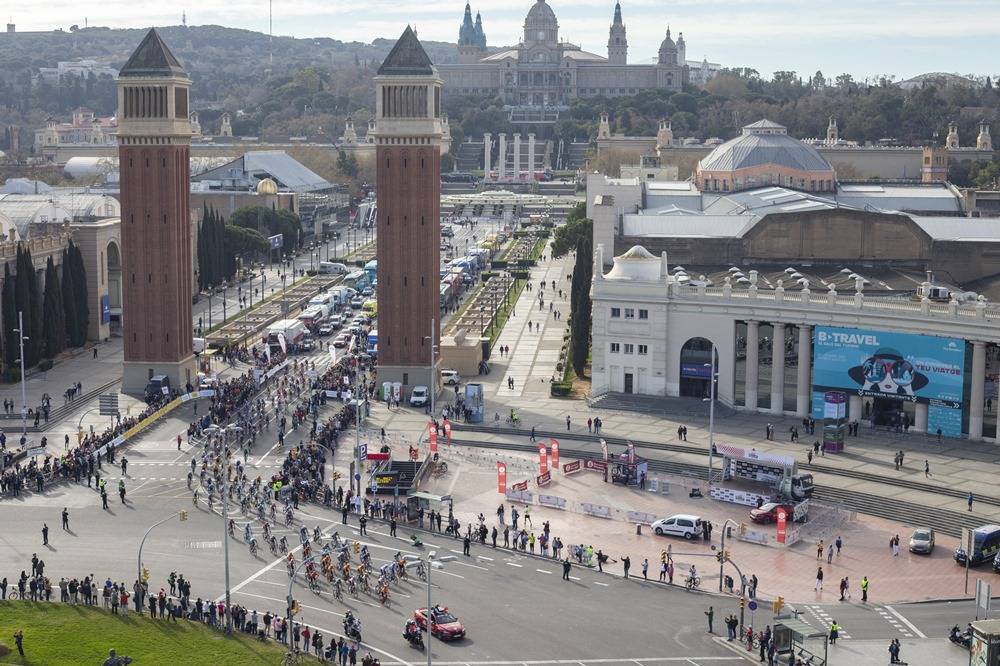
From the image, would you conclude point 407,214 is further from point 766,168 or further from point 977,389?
point 766,168

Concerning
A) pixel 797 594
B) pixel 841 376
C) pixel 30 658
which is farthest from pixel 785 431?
pixel 30 658

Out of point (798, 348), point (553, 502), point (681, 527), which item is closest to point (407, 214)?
point (798, 348)

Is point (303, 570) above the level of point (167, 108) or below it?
below

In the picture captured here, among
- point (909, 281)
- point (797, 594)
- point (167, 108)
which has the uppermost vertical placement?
point (167, 108)

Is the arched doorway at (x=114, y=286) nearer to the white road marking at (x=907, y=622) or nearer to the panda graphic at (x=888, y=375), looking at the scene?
the panda graphic at (x=888, y=375)

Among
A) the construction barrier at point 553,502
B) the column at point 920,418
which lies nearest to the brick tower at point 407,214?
the construction barrier at point 553,502

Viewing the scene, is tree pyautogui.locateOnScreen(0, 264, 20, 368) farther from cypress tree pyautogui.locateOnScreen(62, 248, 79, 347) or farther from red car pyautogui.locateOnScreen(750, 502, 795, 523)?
red car pyautogui.locateOnScreen(750, 502, 795, 523)

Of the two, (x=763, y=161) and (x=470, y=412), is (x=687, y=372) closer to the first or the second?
Result: (x=470, y=412)
